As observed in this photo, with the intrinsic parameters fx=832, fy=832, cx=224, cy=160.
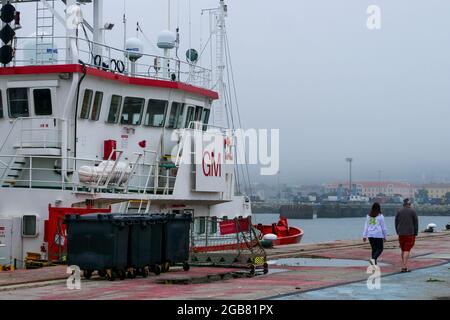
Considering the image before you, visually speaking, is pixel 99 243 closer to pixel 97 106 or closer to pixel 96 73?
pixel 96 73

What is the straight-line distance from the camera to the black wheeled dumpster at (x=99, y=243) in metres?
15.8

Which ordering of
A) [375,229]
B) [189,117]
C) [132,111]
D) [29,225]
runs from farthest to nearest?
[189,117], [132,111], [29,225], [375,229]

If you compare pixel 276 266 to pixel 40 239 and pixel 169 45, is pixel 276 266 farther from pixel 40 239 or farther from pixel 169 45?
pixel 169 45

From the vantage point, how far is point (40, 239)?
21.5 meters

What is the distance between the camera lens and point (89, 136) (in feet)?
80.3

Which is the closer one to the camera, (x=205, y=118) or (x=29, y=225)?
(x=29, y=225)

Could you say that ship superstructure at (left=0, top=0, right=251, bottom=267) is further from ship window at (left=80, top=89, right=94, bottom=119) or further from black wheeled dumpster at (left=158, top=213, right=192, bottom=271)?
black wheeled dumpster at (left=158, top=213, right=192, bottom=271)

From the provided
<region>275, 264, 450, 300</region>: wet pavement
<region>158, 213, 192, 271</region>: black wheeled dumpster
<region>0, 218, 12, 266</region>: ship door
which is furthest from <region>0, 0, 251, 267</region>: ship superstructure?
<region>275, 264, 450, 300</region>: wet pavement

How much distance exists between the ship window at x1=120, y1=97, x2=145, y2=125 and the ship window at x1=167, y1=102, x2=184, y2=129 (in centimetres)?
118

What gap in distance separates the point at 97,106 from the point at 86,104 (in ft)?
1.70

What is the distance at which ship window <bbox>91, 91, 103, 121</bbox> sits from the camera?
24.6 meters

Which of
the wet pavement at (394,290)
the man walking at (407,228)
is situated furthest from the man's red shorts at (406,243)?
the wet pavement at (394,290)

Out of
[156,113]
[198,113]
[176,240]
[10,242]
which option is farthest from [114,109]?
[176,240]
